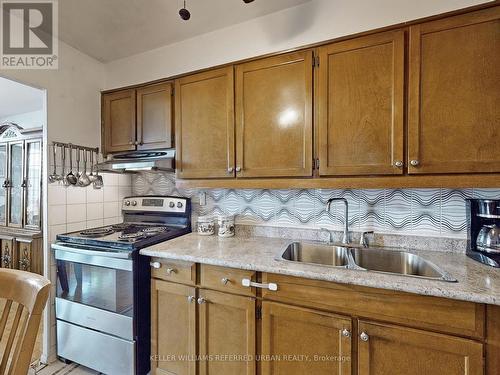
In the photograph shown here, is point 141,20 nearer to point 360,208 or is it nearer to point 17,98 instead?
point 360,208

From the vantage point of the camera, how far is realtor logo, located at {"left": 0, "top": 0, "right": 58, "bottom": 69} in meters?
1.61

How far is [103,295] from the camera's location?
1678 millimetres

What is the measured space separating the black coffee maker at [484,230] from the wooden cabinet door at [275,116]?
883 millimetres

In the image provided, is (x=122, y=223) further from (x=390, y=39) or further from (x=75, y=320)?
(x=390, y=39)

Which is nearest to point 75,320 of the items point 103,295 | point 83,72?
point 103,295

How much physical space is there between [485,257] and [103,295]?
219 centimetres

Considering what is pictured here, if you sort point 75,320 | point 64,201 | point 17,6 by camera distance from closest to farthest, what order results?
point 17,6, point 75,320, point 64,201

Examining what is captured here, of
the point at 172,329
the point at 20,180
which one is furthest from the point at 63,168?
the point at 20,180

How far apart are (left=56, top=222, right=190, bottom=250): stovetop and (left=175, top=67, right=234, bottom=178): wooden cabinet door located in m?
0.47

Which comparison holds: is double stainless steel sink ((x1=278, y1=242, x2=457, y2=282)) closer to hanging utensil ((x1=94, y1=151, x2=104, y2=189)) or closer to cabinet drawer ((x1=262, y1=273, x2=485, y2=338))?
cabinet drawer ((x1=262, y1=273, x2=485, y2=338))

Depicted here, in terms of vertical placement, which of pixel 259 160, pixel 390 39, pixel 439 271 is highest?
pixel 390 39

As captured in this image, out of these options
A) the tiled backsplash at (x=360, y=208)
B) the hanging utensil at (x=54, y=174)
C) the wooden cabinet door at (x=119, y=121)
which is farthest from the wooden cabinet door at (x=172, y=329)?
the wooden cabinet door at (x=119, y=121)

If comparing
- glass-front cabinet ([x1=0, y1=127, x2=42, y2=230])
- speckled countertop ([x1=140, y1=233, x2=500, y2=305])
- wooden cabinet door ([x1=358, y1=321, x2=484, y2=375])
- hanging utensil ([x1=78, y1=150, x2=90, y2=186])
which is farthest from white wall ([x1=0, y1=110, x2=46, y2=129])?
wooden cabinet door ([x1=358, y1=321, x2=484, y2=375])

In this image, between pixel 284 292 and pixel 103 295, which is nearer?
pixel 284 292
